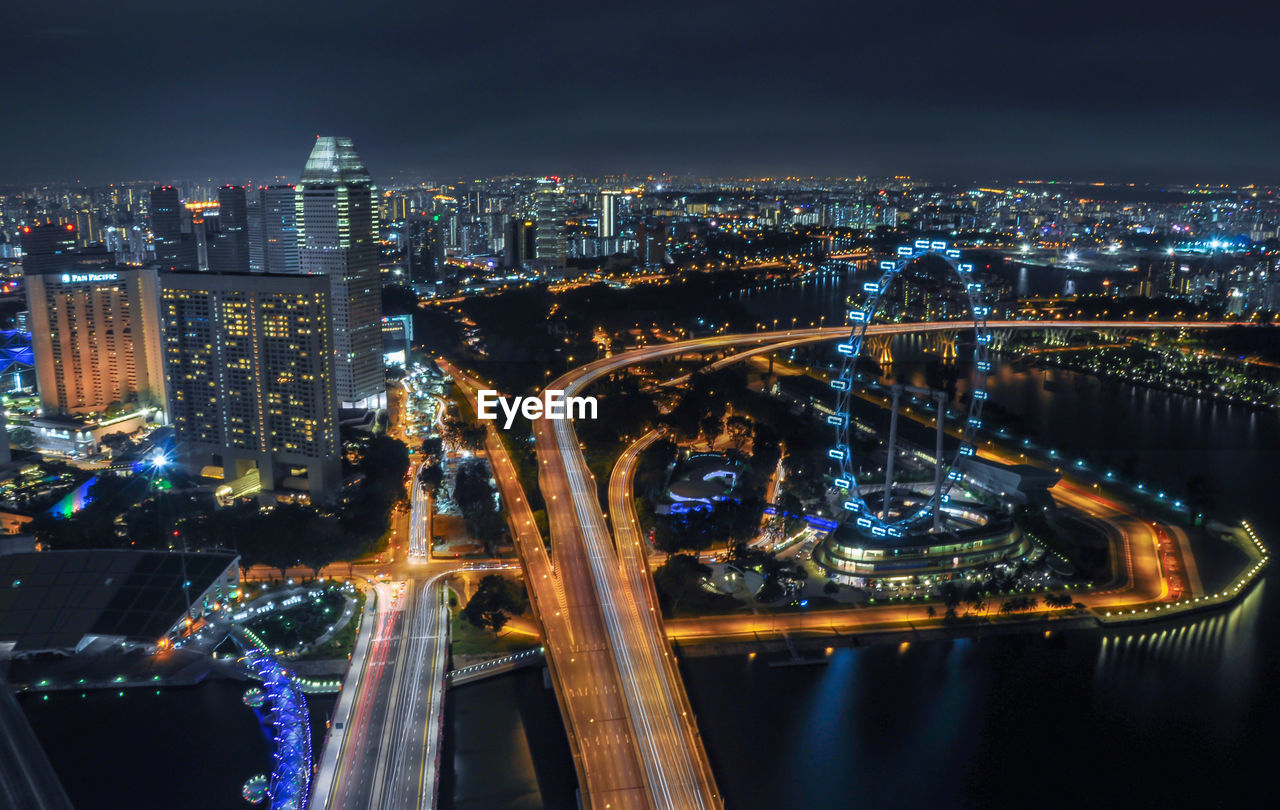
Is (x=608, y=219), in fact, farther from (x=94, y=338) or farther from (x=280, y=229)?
(x=94, y=338)

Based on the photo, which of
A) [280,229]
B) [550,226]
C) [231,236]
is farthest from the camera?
[550,226]

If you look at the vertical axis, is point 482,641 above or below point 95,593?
below

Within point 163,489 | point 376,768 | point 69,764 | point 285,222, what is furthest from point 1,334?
point 376,768

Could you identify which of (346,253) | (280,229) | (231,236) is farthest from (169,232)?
(346,253)

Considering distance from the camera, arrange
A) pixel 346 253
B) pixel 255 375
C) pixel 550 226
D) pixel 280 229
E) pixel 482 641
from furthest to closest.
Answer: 1. pixel 550 226
2. pixel 280 229
3. pixel 346 253
4. pixel 255 375
5. pixel 482 641

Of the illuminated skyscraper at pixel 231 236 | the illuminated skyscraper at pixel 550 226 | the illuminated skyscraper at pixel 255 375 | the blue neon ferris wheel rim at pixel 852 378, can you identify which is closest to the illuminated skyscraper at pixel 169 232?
the illuminated skyscraper at pixel 231 236

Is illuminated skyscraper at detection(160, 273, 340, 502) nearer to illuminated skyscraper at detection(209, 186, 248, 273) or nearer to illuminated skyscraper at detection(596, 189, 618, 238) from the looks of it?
illuminated skyscraper at detection(209, 186, 248, 273)

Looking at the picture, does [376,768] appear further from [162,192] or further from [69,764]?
[162,192]

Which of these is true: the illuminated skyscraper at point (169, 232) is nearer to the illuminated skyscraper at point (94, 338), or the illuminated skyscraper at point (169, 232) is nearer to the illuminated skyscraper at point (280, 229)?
the illuminated skyscraper at point (280, 229)
